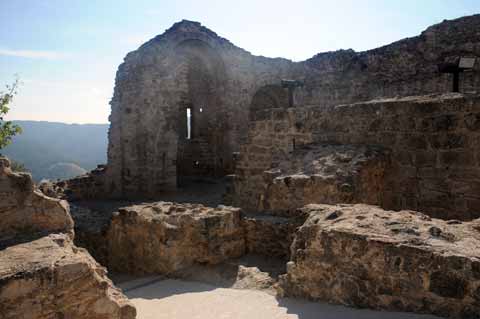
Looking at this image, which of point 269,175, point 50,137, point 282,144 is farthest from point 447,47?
point 50,137

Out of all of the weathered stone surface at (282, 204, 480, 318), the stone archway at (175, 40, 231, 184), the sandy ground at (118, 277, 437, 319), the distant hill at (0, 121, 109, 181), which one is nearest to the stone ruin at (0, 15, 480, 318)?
the weathered stone surface at (282, 204, 480, 318)

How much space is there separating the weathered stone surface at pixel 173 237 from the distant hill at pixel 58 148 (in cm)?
4120

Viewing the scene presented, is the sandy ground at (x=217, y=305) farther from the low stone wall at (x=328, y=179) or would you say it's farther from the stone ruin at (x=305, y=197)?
the low stone wall at (x=328, y=179)

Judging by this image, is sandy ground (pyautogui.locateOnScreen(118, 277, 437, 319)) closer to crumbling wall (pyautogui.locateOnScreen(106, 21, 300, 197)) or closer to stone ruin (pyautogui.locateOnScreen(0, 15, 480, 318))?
stone ruin (pyautogui.locateOnScreen(0, 15, 480, 318))

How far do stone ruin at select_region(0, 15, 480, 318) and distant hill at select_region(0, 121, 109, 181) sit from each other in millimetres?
33964

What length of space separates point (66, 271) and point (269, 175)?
4418mm

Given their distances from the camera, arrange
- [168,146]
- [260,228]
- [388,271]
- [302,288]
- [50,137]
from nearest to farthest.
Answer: [388,271] → [302,288] → [260,228] → [168,146] → [50,137]

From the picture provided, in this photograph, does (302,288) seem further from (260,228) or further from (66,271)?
(260,228)

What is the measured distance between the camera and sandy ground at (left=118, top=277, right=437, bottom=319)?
10.2 ft

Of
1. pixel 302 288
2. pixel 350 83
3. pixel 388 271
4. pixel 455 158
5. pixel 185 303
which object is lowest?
pixel 185 303

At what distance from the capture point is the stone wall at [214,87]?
12.1 meters

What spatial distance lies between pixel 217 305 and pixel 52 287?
63.6 inches

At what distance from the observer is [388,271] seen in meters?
3.00

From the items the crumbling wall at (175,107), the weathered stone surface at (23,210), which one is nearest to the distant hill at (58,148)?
the crumbling wall at (175,107)
